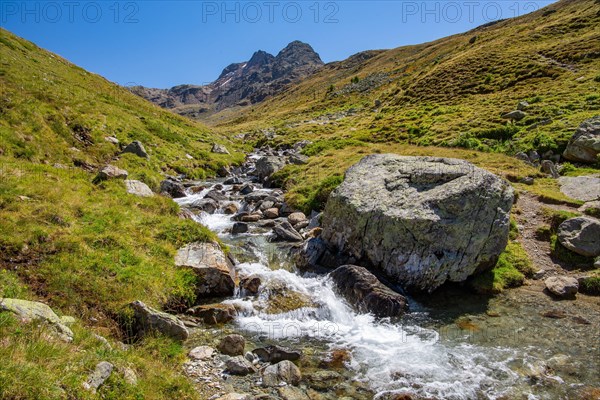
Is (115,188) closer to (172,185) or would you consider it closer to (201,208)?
(201,208)

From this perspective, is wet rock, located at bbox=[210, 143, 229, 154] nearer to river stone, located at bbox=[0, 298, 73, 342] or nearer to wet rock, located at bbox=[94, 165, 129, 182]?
wet rock, located at bbox=[94, 165, 129, 182]

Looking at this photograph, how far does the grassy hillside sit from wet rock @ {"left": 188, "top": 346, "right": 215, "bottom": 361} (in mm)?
390

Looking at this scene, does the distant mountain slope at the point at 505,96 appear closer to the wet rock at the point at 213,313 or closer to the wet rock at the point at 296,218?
the wet rock at the point at 296,218

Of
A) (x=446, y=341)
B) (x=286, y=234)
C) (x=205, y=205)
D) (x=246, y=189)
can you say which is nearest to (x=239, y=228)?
(x=286, y=234)

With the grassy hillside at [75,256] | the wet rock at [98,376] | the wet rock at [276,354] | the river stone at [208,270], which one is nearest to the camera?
the wet rock at [98,376]

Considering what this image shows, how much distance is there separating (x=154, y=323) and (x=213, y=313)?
8.23ft

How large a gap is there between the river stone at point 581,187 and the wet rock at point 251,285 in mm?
20216

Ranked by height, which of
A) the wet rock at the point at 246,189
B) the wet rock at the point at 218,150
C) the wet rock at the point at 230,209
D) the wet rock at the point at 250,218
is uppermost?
the wet rock at the point at 218,150

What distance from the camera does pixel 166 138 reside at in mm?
42844

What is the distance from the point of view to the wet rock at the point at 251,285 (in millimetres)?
14352

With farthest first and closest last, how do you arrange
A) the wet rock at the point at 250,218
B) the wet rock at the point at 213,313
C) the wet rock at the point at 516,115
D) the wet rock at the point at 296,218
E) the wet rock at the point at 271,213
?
the wet rock at the point at 516,115 → the wet rock at the point at 271,213 → the wet rock at the point at 250,218 → the wet rock at the point at 296,218 → the wet rock at the point at 213,313

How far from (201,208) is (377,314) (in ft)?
53.7

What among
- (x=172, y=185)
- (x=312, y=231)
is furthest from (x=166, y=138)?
(x=312, y=231)

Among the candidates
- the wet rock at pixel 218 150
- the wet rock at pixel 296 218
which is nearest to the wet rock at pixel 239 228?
the wet rock at pixel 296 218
